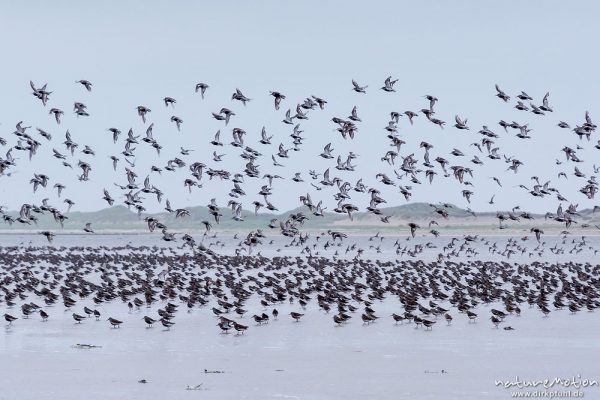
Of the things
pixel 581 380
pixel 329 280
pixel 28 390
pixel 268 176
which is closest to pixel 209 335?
pixel 28 390

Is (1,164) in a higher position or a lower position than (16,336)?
higher

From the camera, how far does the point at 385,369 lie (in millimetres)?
25250

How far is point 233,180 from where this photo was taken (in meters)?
47.2

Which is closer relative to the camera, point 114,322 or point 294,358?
point 294,358

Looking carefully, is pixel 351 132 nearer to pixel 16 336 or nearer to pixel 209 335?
pixel 209 335

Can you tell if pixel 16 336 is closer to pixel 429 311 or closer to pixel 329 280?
pixel 429 311

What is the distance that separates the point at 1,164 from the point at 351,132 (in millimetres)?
15136

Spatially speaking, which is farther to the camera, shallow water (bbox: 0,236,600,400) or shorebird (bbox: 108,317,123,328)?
shorebird (bbox: 108,317,123,328)

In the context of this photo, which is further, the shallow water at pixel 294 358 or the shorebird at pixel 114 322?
the shorebird at pixel 114 322

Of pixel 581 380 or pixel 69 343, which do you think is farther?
pixel 69 343

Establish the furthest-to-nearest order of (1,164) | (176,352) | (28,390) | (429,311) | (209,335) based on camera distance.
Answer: (1,164) → (429,311) → (209,335) → (176,352) → (28,390)

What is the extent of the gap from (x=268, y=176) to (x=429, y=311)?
14493 mm

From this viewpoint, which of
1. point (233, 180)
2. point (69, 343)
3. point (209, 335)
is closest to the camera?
point (69, 343)

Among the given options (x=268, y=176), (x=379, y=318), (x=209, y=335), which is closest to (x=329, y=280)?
(x=268, y=176)
